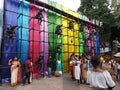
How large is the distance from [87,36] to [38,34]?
341 inches

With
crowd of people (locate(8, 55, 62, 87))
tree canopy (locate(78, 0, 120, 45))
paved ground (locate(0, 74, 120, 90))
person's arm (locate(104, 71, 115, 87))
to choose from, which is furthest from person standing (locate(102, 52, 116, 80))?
tree canopy (locate(78, 0, 120, 45))

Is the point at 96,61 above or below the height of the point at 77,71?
above

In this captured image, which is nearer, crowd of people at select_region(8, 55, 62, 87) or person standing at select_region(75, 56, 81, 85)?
crowd of people at select_region(8, 55, 62, 87)

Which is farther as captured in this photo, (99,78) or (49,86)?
(49,86)

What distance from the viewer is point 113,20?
28.0 m

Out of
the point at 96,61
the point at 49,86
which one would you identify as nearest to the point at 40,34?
the point at 49,86

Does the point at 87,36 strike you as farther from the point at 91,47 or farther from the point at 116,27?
the point at 116,27

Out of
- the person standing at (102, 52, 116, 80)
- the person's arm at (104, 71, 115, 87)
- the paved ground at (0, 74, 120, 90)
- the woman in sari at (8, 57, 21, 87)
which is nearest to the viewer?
the person's arm at (104, 71, 115, 87)

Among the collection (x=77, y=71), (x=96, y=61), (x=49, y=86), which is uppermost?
(x=96, y=61)

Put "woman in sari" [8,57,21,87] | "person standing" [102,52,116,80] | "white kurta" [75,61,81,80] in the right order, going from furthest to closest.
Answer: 1. "white kurta" [75,61,81,80]
2. "woman in sari" [8,57,21,87]
3. "person standing" [102,52,116,80]

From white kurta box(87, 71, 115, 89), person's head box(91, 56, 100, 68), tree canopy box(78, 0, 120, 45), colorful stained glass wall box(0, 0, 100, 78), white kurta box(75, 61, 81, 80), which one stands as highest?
tree canopy box(78, 0, 120, 45)

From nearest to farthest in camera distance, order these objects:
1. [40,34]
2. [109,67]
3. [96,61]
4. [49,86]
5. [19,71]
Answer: [96,61]
[109,67]
[49,86]
[19,71]
[40,34]

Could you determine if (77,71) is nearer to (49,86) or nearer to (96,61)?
(49,86)

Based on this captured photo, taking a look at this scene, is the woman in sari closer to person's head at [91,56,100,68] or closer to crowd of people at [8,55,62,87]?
crowd of people at [8,55,62,87]
